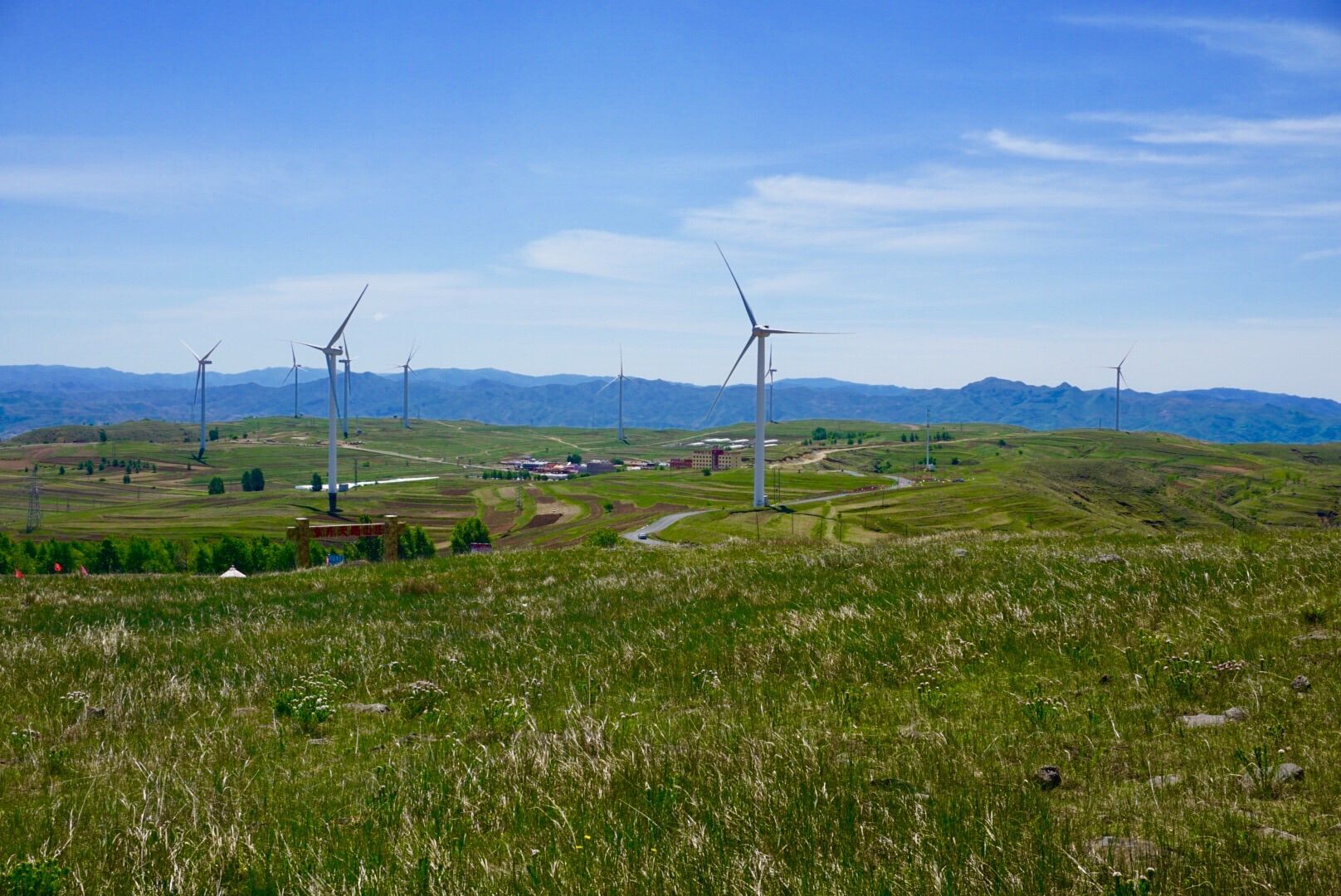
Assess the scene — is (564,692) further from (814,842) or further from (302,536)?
(302,536)

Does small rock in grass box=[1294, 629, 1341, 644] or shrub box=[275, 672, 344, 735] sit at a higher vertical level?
small rock in grass box=[1294, 629, 1341, 644]

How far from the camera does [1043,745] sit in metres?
9.62

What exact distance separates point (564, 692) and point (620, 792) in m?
4.96

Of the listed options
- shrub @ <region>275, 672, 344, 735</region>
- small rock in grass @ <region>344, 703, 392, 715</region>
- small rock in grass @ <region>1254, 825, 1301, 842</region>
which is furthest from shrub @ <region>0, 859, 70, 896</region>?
small rock in grass @ <region>1254, 825, 1301, 842</region>

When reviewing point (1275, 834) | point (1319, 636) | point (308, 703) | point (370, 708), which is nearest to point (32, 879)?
point (308, 703)

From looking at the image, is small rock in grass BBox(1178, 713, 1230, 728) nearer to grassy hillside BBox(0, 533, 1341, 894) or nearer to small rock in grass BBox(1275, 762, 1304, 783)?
grassy hillside BBox(0, 533, 1341, 894)

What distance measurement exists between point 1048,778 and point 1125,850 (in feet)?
5.41

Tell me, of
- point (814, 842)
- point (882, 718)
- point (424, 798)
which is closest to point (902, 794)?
point (814, 842)

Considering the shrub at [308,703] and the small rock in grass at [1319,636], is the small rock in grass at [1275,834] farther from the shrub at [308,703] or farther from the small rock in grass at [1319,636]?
the shrub at [308,703]

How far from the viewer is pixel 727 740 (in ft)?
33.4

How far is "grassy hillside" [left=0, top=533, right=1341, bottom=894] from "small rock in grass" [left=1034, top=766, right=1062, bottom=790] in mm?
150

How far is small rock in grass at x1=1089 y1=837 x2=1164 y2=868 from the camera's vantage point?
6.78 m

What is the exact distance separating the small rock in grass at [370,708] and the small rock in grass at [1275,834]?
10858 mm

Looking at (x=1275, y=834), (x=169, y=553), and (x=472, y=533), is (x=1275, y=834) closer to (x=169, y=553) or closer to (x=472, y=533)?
(x=169, y=553)
